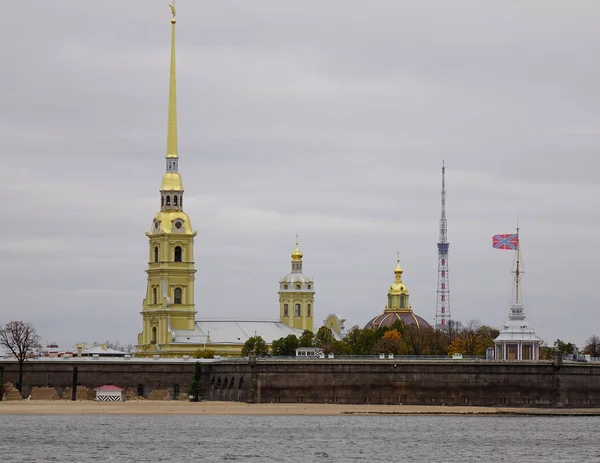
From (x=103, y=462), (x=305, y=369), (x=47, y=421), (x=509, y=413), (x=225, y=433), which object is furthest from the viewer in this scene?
(x=305, y=369)

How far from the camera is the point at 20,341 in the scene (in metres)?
164

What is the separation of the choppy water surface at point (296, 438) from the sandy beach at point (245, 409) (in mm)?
3626

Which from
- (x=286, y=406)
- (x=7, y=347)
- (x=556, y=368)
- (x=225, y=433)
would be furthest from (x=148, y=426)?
(x=7, y=347)

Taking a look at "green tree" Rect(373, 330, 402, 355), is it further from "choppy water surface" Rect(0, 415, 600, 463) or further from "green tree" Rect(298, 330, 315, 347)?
"choppy water surface" Rect(0, 415, 600, 463)

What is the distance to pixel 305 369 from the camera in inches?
5787

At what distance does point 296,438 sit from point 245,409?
98.0 feet

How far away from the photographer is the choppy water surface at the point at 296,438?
95.6m

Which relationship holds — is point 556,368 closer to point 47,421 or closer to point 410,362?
point 410,362

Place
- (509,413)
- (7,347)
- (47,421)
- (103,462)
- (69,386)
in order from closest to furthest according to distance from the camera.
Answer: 1. (103,462)
2. (47,421)
3. (509,413)
4. (69,386)
5. (7,347)

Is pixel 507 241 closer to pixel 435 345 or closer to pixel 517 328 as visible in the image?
pixel 517 328

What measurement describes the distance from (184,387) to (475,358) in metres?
27.2

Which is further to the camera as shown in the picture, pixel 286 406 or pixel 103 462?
pixel 286 406

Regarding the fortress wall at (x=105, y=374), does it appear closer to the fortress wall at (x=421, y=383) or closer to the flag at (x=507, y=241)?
the fortress wall at (x=421, y=383)

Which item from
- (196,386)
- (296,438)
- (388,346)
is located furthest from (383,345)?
(296,438)
